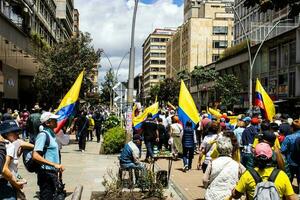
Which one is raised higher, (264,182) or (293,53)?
(293,53)

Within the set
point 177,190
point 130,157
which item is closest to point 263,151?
point 130,157

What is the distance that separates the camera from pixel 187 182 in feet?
42.7

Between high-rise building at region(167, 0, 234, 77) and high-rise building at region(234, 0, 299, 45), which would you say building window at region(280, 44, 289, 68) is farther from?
high-rise building at region(167, 0, 234, 77)

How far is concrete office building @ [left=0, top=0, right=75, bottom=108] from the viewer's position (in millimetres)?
29500

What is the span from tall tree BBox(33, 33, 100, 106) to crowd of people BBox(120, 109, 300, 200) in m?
11.0

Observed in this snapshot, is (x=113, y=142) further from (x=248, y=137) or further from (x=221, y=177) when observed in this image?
(x=221, y=177)

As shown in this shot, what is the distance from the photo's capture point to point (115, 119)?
88.5 ft

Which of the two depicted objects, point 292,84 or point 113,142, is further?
point 292,84

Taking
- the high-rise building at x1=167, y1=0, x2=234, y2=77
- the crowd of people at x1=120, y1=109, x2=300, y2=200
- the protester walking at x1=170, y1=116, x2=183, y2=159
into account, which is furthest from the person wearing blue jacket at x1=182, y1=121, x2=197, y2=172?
the high-rise building at x1=167, y1=0, x2=234, y2=77

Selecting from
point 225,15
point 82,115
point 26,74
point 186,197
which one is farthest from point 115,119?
point 225,15

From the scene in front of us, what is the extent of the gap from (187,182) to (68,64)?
60.1ft

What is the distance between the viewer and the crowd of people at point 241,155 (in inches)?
210

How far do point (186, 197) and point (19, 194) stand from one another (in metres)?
5.48

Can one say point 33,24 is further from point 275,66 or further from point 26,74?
point 275,66
